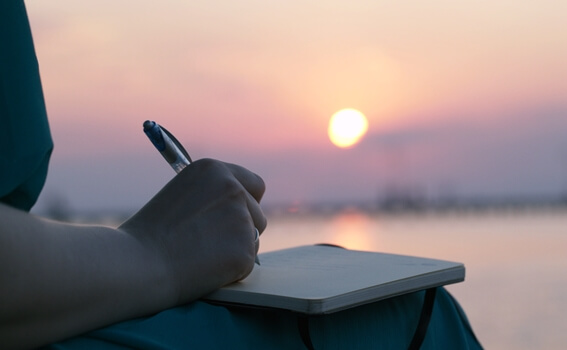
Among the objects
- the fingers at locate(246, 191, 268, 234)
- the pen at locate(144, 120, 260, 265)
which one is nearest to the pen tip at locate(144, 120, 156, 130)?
the pen at locate(144, 120, 260, 265)

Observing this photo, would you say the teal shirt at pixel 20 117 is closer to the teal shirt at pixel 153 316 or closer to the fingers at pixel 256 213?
the teal shirt at pixel 153 316

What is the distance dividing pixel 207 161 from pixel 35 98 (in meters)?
0.16

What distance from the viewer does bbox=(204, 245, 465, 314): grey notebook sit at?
0.62 m

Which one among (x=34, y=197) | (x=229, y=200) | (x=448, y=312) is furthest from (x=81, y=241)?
(x=448, y=312)

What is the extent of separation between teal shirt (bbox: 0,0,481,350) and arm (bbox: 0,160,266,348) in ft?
0.06

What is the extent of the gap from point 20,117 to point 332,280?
0.32 metres

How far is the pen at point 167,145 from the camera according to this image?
74 centimetres

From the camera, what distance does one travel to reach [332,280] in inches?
27.6

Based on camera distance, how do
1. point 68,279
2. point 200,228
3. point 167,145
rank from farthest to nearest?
1. point 167,145
2. point 200,228
3. point 68,279

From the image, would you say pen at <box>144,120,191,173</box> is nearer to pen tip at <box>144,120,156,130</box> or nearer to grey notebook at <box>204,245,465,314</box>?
pen tip at <box>144,120,156,130</box>

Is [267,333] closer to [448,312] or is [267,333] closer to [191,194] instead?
[191,194]

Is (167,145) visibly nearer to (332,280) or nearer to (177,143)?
(177,143)

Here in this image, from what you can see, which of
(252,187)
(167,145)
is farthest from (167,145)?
(252,187)

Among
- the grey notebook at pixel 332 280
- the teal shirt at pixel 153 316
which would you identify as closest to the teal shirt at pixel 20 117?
the teal shirt at pixel 153 316
